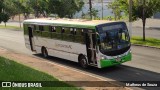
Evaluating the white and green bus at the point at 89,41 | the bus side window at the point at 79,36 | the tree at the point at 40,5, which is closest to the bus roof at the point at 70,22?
the white and green bus at the point at 89,41

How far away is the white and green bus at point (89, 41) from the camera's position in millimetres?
18719

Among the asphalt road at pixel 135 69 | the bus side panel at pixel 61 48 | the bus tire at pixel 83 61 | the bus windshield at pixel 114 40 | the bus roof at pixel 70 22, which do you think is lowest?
the asphalt road at pixel 135 69

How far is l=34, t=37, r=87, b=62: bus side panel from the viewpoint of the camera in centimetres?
2065

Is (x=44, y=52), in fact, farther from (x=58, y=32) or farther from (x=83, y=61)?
(x=83, y=61)

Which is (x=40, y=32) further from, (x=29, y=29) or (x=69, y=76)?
(x=69, y=76)

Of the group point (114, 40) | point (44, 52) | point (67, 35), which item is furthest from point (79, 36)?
point (44, 52)

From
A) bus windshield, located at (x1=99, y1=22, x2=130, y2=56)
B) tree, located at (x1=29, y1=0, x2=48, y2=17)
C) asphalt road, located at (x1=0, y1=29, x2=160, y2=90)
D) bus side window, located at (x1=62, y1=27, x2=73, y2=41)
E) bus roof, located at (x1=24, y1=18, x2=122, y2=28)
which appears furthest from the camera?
tree, located at (x1=29, y1=0, x2=48, y2=17)

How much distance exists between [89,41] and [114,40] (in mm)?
1479

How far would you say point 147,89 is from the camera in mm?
15055

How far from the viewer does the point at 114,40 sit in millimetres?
18984

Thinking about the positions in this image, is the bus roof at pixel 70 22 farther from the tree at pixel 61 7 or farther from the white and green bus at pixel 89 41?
the tree at pixel 61 7

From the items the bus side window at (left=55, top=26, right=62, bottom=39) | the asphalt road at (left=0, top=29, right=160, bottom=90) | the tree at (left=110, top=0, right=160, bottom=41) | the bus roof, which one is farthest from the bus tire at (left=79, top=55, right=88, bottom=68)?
the tree at (left=110, top=0, right=160, bottom=41)

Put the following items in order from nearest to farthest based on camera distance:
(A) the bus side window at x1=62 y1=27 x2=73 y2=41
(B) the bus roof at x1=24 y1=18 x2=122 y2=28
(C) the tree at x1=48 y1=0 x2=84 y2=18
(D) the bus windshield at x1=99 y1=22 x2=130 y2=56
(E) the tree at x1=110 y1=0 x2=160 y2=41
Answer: (D) the bus windshield at x1=99 y1=22 x2=130 y2=56, (B) the bus roof at x1=24 y1=18 x2=122 y2=28, (A) the bus side window at x1=62 y1=27 x2=73 y2=41, (E) the tree at x1=110 y1=0 x2=160 y2=41, (C) the tree at x1=48 y1=0 x2=84 y2=18

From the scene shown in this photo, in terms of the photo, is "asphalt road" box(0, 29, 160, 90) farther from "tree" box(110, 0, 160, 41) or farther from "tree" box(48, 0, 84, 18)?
"tree" box(48, 0, 84, 18)
